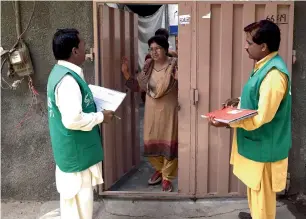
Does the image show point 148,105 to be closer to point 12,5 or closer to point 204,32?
point 204,32

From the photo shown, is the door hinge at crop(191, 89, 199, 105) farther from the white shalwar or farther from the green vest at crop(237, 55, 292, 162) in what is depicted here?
the white shalwar

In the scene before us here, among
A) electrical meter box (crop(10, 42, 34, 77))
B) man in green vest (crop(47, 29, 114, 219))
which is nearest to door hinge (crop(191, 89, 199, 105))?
man in green vest (crop(47, 29, 114, 219))

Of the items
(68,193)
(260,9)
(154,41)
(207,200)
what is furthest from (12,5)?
(207,200)

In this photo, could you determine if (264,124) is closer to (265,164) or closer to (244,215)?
(265,164)

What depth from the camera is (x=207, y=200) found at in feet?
13.3

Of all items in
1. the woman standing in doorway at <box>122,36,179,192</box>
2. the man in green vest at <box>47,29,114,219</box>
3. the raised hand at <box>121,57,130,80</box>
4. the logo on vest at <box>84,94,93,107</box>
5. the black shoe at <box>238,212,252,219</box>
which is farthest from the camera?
the raised hand at <box>121,57,130,80</box>

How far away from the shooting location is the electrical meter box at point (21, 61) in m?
3.75

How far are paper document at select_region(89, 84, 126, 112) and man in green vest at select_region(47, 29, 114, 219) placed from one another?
5cm

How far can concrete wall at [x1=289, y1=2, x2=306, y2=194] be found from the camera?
12.3 feet

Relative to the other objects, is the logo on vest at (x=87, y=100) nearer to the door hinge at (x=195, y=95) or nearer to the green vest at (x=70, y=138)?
the green vest at (x=70, y=138)

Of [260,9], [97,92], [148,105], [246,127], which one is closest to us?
[246,127]

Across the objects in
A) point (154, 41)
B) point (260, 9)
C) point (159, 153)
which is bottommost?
point (159, 153)

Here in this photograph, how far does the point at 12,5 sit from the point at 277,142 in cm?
275

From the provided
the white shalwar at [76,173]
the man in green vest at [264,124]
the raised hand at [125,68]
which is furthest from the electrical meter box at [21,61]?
the man in green vest at [264,124]
